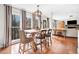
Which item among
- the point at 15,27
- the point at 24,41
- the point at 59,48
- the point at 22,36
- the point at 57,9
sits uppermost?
the point at 57,9

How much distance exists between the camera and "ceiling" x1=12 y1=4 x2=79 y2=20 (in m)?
2.55

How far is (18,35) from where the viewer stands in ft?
8.71

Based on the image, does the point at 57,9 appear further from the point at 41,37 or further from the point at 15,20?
the point at 15,20

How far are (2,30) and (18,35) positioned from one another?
1.33 feet

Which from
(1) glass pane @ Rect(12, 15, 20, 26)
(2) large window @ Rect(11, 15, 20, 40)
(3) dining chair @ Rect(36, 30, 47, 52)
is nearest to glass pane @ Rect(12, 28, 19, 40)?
(2) large window @ Rect(11, 15, 20, 40)

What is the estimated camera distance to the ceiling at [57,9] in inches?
100

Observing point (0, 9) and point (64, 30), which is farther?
point (64, 30)

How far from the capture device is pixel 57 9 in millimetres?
2629

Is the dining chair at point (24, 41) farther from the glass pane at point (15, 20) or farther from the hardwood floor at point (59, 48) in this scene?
the glass pane at point (15, 20)

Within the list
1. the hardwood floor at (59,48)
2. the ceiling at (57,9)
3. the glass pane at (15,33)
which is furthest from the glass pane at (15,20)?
the hardwood floor at (59,48)

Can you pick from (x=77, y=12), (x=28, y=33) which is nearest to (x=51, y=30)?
(x=28, y=33)

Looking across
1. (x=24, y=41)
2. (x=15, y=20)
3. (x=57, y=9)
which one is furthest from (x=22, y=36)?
(x=57, y=9)
